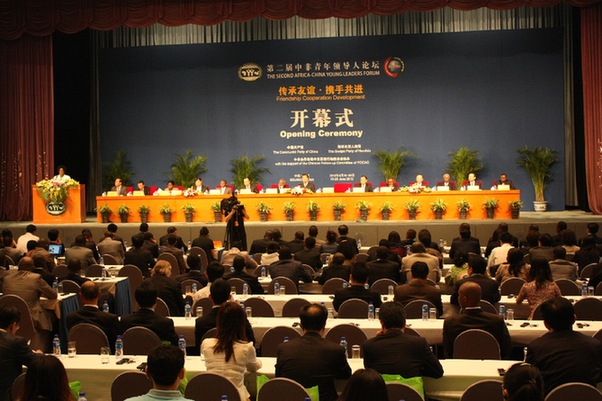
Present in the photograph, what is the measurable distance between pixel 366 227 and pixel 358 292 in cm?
912

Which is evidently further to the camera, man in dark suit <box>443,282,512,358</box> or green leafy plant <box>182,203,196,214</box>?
green leafy plant <box>182,203,196,214</box>

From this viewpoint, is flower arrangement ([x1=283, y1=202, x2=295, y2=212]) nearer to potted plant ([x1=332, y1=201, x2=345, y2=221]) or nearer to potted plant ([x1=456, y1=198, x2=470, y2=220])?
potted plant ([x1=332, y1=201, x2=345, y2=221])

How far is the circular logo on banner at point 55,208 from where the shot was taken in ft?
57.2

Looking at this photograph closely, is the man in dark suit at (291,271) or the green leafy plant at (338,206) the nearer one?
the man in dark suit at (291,271)

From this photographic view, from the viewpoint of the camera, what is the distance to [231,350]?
506 centimetres

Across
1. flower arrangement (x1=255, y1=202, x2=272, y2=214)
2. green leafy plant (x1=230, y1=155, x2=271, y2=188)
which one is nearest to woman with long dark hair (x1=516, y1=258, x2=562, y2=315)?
flower arrangement (x1=255, y1=202, x2=272, y2=214)

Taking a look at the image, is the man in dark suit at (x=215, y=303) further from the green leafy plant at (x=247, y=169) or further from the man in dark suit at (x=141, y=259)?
the green leafy plant at (x=247, y=169)

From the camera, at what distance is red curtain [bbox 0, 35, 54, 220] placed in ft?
63.9

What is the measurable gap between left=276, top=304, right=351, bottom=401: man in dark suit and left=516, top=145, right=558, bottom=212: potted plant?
52.9 ft

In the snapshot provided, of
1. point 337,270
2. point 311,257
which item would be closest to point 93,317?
point 337,270

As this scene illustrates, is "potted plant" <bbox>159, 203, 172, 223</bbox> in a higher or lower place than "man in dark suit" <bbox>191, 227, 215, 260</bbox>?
higher

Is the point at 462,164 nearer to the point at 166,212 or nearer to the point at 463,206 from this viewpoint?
the point at 463,206

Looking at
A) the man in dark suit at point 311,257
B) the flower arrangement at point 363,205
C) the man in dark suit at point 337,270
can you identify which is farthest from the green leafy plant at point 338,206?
the man in dark suit at point 337,270

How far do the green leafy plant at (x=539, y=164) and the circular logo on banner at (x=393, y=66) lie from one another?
377cm
